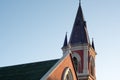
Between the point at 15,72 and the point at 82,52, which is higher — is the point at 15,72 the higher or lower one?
the higher one

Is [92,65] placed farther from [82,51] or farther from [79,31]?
[79,31]

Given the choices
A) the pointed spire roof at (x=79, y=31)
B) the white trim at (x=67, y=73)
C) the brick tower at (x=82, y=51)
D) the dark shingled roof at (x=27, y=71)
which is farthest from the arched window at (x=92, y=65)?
the dark shingled roof at (x=27, y=71)

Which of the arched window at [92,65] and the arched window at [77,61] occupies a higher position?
the arched window at [77,61]

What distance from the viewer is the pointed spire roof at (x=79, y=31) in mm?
44562

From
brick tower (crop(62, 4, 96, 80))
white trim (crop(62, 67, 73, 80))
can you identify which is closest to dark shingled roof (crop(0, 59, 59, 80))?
white trim (crop(62, 67, 73, 80))

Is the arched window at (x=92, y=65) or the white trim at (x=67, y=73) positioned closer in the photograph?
the white trim at (x=67, y=73)

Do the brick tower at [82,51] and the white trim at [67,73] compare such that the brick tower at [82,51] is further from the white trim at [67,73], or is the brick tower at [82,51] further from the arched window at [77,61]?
the white trim at [67,73]

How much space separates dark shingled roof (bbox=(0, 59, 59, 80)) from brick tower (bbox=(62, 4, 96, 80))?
15.4 meters

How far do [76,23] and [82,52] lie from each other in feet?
19.3

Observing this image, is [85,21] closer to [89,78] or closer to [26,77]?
[89,78]

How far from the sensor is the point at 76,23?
155 ft

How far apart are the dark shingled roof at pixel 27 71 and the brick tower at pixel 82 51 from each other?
15395mm

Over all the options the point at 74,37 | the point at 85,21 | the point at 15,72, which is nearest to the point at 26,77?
the point at 15,72

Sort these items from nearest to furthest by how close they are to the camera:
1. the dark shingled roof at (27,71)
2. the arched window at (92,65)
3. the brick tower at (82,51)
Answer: the dark shingled roof at (27,71), the brick tower at (82,51), the arched window at (92,65)
